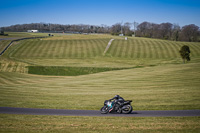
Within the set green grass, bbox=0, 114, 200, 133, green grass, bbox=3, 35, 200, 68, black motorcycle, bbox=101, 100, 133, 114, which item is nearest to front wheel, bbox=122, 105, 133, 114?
black motorcycle, bbox=101, 100, 133, 114

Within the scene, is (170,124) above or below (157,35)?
below

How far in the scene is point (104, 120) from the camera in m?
15.0

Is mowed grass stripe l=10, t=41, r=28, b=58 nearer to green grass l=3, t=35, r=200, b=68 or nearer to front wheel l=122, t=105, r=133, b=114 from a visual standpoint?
green grass l=3, t=35, r=200, b=68

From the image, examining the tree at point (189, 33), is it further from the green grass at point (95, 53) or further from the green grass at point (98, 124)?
the green grass at point (98, 124)

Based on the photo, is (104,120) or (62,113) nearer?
(104,120)

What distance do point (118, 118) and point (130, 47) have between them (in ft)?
274

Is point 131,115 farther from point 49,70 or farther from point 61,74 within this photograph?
point 49,70

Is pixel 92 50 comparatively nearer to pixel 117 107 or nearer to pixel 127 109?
pixel 117 107

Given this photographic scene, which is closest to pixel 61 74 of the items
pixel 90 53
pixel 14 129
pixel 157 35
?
pixel 90 53

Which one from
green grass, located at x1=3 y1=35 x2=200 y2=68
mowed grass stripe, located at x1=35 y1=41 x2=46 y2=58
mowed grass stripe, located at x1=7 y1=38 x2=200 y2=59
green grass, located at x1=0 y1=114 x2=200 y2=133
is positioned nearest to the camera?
green grass, located at x1=0 y1=114 x2=200 y2=133

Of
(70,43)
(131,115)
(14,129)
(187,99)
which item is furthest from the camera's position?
(70,43)

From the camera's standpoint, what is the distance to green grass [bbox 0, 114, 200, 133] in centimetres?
1276

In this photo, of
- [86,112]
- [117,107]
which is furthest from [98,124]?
[86,112]

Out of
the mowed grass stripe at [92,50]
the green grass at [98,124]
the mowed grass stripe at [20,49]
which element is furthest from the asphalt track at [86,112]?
the mowed grass stripe at [20,49]
